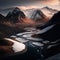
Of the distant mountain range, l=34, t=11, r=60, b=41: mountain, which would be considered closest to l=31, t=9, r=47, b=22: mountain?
the distant mountain range

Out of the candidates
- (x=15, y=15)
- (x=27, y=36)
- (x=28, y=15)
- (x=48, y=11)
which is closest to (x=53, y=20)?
(x=48, y=11)

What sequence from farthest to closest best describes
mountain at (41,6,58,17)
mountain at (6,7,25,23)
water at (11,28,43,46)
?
mountain at (41,6,58,17), mountain at (6,7,25,23), water at (11,28,43,46)

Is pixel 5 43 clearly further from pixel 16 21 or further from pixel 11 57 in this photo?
pixel 16 21

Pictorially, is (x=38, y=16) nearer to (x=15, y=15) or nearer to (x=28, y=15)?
(x=28, y=15)

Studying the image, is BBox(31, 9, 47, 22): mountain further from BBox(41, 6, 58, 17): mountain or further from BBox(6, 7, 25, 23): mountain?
BBox(6, 7, 25, 23): mountain

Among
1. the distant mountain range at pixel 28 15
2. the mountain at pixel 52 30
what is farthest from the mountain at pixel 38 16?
the mountain at pixel 52 30
